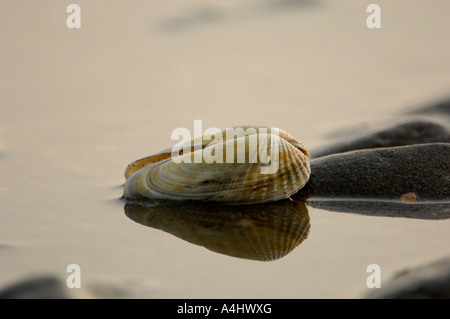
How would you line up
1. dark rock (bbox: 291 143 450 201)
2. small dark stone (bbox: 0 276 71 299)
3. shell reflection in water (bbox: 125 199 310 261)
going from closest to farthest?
small dark stone (bbox: 0 276 71 299) < shell reflection in water (bbox: 125 199 310 261) < dark rock (bbox: 291 143 450 201)

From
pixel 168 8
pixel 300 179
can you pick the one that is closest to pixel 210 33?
pixel 168 8

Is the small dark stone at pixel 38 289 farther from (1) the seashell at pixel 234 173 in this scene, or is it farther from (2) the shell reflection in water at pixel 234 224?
(1) the seashell at pixel 234 173

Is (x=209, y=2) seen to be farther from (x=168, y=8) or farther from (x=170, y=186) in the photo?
(x=170, y=186)

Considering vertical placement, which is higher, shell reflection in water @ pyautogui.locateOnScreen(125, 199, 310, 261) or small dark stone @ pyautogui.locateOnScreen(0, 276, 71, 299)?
shell reflection in water @ pyautogui.locateOnScreen(125, 199, 310, 261)

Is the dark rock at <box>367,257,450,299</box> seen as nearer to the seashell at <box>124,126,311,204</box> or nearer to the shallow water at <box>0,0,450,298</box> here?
the shallow water at <box>0,0,450,298</box>

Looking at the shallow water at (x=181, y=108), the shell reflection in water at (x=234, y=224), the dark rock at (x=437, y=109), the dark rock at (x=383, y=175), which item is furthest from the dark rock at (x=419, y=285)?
the dark rock at (x=437, y=109)

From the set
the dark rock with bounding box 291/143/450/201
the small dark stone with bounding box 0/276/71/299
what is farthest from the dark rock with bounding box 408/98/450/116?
the small dark stone with bounding box 0/276/71/299

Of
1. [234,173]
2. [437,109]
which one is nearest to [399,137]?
[437,109]
